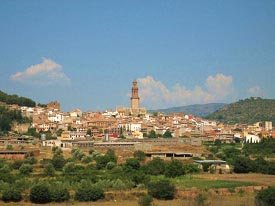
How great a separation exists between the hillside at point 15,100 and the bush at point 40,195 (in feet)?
158

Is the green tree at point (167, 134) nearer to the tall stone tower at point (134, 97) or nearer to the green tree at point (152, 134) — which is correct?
the green tree at point (152, 134)

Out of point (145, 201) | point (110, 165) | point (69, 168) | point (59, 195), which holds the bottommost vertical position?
point (145, 201)

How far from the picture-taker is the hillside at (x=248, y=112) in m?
120

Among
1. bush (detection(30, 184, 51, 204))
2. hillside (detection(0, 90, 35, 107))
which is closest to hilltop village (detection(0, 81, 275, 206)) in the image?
bush (detection(30, 184, 51, 204))

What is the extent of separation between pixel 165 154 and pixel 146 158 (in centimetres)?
178

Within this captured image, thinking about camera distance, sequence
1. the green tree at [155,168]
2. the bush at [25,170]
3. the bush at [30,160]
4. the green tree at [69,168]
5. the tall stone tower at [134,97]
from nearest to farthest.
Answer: the bush at [25,170]
the green tree at [155,168]
the green tree at [69,168]
the bush at [30,160]
the tall stone tower at [134,97]

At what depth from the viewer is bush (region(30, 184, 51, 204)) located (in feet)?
75.9

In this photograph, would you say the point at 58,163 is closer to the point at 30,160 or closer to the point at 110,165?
the point at 30,160

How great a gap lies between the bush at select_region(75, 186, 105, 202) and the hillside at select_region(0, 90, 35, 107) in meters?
48.7

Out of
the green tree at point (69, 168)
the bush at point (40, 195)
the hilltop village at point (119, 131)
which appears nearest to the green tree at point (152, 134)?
the hilltop village at point (119, 131)

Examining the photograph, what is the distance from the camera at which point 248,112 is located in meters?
128

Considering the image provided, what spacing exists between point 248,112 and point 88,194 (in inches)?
4262

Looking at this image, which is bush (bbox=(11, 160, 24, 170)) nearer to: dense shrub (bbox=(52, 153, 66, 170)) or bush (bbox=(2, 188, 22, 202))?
dense shrub (bbox=(52, 153, 66, 170))

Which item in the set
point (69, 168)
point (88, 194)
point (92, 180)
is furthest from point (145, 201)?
point (69, 168)
